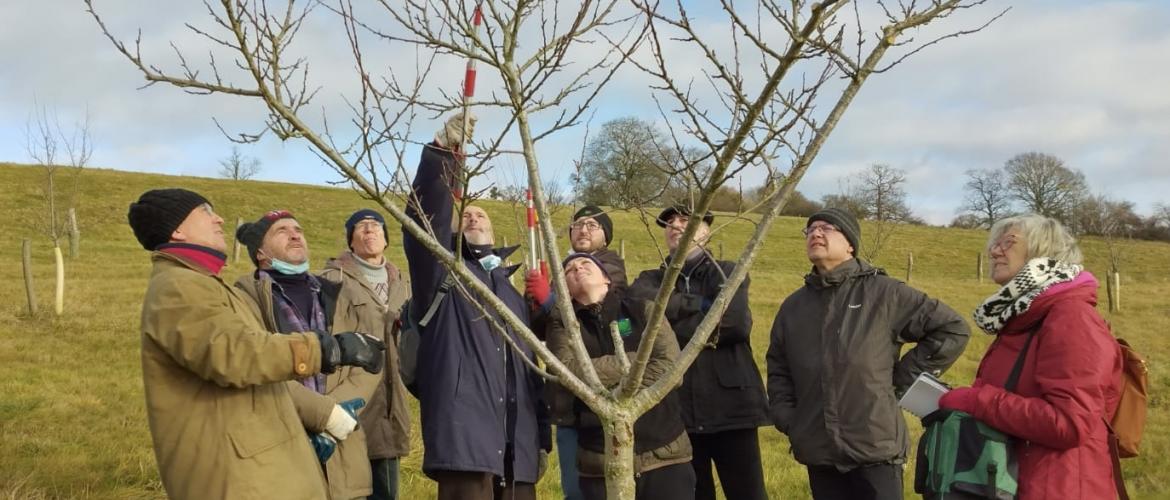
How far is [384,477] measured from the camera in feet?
13.9

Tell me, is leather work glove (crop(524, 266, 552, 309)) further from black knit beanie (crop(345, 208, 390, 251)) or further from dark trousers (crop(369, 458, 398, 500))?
black knit beanie (crop(345, 208, 390, 251))

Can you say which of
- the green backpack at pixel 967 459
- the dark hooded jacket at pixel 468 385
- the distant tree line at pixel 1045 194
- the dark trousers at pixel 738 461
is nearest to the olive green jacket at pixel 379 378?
the dark hooded jacket at pixel 468 385

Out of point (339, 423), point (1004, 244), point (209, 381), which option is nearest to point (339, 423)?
point (339, 423)

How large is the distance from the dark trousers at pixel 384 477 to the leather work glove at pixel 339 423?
1.12 meters

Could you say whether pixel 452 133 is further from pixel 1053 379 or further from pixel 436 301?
pixel 1053 379

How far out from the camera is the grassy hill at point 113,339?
6.02 m

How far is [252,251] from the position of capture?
410 centimetres

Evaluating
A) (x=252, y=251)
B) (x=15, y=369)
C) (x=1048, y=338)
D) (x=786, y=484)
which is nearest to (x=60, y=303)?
(x=15, y=369)

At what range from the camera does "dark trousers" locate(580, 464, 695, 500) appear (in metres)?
3.71

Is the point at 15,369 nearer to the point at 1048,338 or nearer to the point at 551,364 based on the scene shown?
the point at 551,364

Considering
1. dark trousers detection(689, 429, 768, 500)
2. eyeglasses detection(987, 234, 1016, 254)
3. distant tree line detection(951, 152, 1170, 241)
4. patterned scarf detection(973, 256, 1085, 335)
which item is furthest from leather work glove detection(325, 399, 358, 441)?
distant tree line detection(951, 152, 1170, 241)

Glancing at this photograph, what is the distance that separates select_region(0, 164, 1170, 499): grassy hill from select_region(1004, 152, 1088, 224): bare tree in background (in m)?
15.1

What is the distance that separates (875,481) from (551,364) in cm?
220

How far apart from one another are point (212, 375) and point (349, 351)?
17.3 inches
